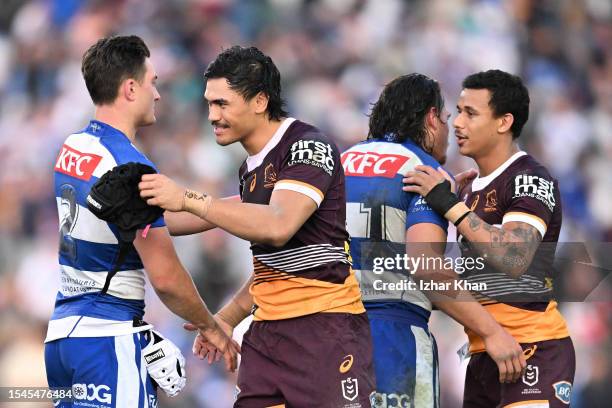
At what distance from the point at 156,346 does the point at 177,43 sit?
674 centimetres

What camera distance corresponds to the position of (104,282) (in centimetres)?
521

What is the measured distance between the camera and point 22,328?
9.96 m

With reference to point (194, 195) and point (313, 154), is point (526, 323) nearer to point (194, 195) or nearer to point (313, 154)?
point (313, 154)

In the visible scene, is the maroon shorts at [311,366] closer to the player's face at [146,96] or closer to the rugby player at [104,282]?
the rugby player at [104,282]

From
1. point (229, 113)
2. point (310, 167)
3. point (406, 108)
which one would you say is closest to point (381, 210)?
point (406, 108)

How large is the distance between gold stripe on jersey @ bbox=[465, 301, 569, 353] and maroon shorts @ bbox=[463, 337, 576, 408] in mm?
39

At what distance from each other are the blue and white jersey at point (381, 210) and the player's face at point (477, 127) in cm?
50

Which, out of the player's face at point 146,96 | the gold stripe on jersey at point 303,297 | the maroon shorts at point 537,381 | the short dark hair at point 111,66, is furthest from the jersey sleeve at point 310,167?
the maroon shorts at point 537,381

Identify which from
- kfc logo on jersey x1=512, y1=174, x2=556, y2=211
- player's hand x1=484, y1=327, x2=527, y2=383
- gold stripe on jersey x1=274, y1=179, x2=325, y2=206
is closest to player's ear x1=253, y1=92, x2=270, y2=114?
gold stripe on jersey x1=274, y1=179, x2=325, y2=206

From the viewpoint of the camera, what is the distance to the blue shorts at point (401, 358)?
5.68 m

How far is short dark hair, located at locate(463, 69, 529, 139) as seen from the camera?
249 inches

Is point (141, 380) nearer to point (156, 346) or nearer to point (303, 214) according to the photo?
point (156, 346)

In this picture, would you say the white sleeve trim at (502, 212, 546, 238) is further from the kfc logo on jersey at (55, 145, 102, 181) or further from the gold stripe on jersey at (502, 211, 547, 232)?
the kfc logo on jersey at (55, 145, 102, 181)

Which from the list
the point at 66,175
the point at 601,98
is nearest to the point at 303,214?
the point at 66,175
